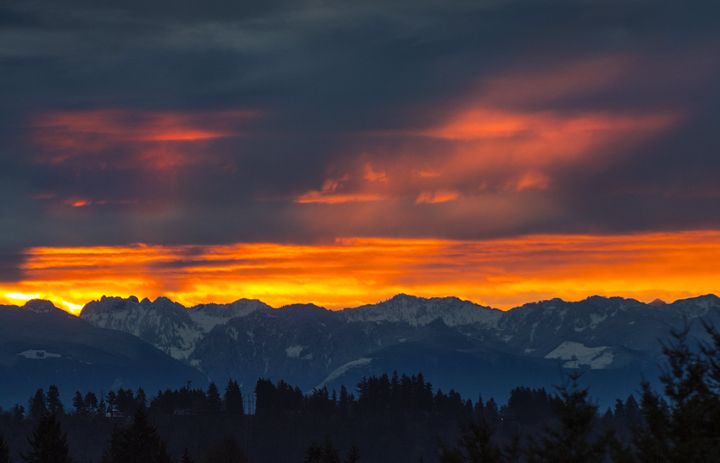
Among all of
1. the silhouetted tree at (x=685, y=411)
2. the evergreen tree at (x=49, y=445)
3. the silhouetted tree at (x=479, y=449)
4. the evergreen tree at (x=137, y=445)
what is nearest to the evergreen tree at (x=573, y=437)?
the silhouetted tree at (x=685, y=411)

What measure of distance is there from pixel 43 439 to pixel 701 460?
104m

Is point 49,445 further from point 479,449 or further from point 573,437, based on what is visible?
point 573,437

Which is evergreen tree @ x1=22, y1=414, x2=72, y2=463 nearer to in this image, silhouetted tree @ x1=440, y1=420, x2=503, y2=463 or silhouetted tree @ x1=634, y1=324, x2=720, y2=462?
silhouetted tree @ x1=440, y1=420, x2=503, y2=463

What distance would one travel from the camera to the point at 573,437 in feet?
233

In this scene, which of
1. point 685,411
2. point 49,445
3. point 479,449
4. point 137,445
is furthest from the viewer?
point 137,445

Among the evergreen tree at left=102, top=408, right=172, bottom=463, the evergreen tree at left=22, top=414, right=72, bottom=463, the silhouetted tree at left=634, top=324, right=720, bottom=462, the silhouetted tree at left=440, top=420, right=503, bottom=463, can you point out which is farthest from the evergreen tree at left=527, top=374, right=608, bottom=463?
the evergreen tree at left=102, top=408, right=172, bottom=463

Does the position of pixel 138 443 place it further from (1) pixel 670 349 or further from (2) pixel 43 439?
(1) pixel 670 349

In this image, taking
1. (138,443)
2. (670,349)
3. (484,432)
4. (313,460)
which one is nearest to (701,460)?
(670,349)

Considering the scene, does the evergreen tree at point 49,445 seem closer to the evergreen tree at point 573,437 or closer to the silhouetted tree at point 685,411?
the evergreen tree at point 573,437

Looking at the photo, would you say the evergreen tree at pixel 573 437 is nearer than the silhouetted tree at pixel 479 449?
Yes

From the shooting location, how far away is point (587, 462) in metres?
69.9

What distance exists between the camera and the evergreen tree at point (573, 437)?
7000 centimetres

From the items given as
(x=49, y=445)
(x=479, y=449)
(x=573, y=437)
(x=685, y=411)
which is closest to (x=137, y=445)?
(x=49, y=445)

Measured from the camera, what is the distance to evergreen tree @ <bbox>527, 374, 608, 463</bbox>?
230 feet
